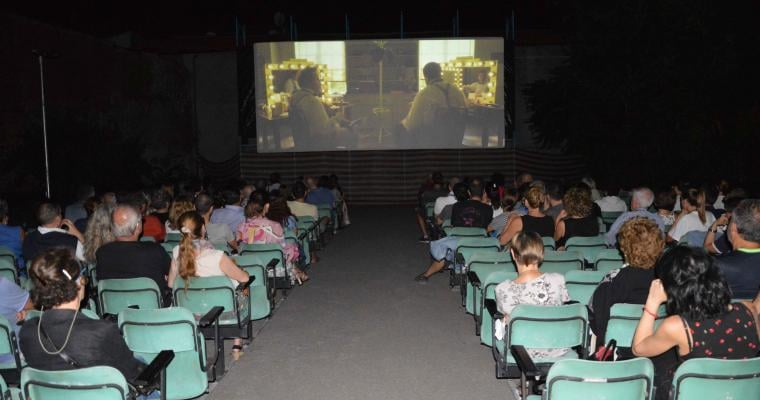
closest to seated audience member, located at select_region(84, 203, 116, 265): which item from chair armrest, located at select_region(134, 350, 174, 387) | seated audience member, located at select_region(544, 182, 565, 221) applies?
chair armrest, located at select_region(134, 350, 174, 387)

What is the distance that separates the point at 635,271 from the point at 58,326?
2.95m

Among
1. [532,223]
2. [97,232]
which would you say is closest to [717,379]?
[532,223]

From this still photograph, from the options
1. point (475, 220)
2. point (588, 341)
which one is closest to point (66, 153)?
point (475, 220)

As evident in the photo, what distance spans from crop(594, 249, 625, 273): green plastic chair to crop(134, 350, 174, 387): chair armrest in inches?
138

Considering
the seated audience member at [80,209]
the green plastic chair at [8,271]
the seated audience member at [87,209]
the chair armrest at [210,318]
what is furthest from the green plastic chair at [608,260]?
the seated audience member at [80,209]

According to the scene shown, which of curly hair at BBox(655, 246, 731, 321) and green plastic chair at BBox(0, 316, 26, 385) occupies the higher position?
curly hair at BBox(655, 246, 731, 321)

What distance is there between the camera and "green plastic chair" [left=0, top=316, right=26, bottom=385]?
3.44m

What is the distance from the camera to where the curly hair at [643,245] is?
3576 millimetres

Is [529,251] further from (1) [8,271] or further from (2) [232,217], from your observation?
(2) [232,217]

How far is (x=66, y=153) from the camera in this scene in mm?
11922

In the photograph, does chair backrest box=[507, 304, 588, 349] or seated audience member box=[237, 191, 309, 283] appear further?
seated audience member box=[237, 191, 309, 283]

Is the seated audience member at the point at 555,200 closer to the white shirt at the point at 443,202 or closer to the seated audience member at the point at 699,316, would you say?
the white shirt at the point at 443,202

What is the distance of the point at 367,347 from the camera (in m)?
5.26

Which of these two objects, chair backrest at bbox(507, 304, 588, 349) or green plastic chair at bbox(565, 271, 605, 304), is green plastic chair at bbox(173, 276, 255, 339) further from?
green plastic chair at bbox(565, 271, 605, 304)
